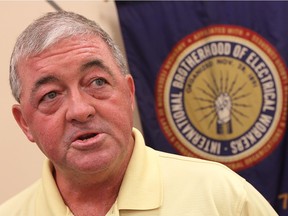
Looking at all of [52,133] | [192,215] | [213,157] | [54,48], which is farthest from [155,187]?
[213,157]

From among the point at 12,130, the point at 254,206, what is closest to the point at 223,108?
the point at 12,130

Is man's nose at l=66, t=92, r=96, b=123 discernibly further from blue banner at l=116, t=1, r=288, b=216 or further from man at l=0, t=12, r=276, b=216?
blue banner at l=116, t=1, r=288, b=216

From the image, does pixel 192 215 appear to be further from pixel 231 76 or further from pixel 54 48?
pixel 231 76

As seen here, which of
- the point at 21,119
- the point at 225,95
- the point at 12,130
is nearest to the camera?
the point at 21,119

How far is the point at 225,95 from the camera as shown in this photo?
6.08 ft

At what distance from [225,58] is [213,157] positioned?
42cm

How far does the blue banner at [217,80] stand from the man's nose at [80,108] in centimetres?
114

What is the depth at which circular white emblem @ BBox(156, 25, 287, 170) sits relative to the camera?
1833 mm

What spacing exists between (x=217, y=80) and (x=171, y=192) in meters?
1.08

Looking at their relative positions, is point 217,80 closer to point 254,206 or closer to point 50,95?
point 254,206

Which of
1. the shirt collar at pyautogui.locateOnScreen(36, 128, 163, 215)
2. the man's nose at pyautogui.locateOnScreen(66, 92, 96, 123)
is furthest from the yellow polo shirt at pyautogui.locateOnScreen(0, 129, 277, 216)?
the man's nose at pyautogui.locateOnScreen(66, 92, 96, 123)

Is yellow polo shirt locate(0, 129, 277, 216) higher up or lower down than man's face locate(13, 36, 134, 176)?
lower down

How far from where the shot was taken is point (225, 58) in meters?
1.85

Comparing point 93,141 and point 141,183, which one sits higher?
point 93,141
